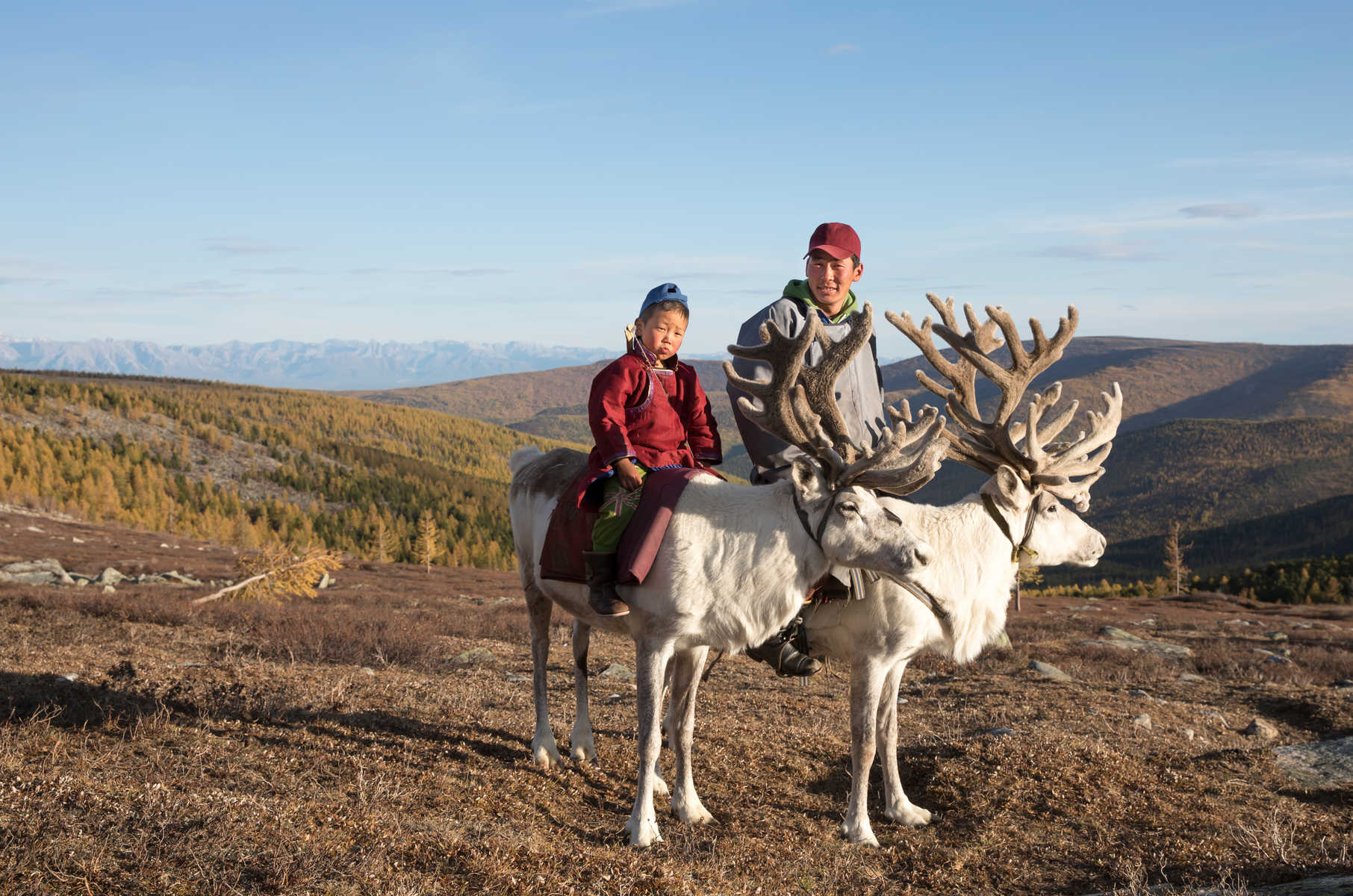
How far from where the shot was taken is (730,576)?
19.6 feet

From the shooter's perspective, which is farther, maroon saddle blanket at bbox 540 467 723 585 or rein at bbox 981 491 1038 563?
rein at bbox 981 491 1038 563

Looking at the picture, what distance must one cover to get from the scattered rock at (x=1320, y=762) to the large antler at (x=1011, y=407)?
3256mm

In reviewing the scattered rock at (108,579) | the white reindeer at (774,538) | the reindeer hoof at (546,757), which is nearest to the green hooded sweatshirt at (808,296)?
the white reindeer at (774,538)

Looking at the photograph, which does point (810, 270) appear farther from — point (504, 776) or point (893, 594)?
point (504, 776)

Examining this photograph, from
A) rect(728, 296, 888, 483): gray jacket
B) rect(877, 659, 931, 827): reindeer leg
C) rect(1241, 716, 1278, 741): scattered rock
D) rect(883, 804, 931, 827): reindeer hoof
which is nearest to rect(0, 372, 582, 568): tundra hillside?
rect(1241, 716, 1278, 741): scattered rock

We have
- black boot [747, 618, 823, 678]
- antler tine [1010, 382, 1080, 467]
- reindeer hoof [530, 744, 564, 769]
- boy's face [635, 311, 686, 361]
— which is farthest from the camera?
antler tine [1010, 382, 1080, 467]

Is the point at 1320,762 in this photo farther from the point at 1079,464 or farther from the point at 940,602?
the point at 940,602

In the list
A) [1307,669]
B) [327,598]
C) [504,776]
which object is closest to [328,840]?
[504,776]

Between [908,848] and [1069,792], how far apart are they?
1881 millimetres

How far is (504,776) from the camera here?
6.81 m

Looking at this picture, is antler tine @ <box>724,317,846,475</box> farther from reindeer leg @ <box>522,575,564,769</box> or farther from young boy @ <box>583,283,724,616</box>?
reindeer leg @ <box>522,575,564,769</box>

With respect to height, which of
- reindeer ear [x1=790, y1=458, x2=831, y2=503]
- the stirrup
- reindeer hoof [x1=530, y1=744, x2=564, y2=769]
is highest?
reindeer ear [x1=790, y1=458, x2=831, y2=503]

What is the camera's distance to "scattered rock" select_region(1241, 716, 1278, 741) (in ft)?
36.2

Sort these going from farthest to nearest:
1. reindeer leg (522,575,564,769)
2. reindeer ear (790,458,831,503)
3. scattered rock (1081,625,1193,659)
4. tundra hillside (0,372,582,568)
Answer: tundra hillside (0,372,582,568)
scattered rock (1081,625,1193,659)
reindeer leg (522,575,564,769)
reindeer ear (790,458,831,503)
